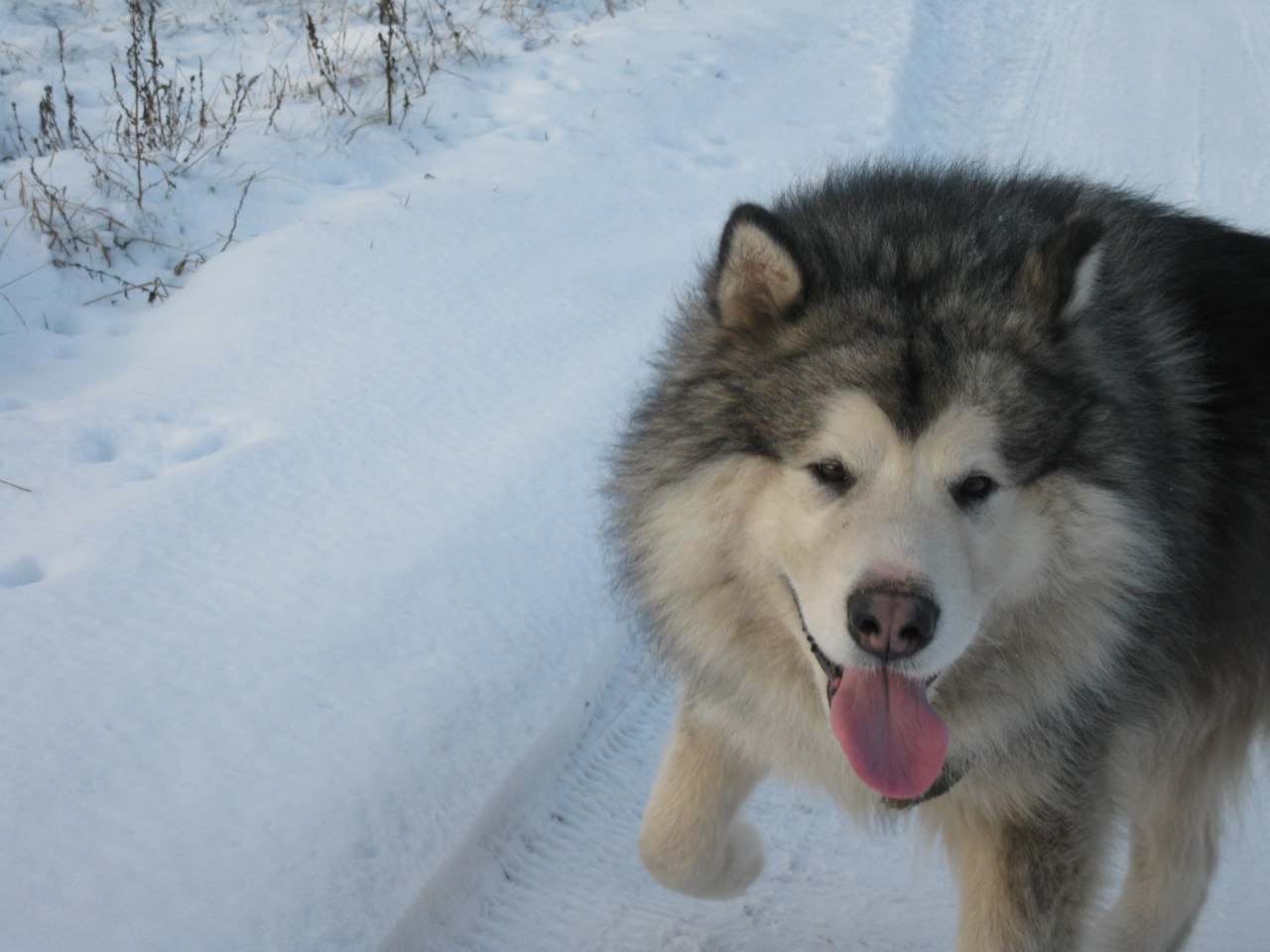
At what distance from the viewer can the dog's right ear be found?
208cm

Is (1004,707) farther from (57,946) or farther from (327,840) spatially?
(57,946)

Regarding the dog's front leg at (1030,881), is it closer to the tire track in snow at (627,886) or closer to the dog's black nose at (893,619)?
the tire track in snow at (627,886)

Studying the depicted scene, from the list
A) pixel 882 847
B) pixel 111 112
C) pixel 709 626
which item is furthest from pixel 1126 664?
pixel 111 112

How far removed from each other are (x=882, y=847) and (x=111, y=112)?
17.5 ft

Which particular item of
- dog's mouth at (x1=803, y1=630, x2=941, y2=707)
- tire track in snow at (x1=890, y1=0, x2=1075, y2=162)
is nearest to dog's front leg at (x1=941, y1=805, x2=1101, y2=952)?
dog's mouth at (x1=803, y1=630, x2=941, y2=707)

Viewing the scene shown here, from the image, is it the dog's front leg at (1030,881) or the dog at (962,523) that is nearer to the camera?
the dog at (962,523)

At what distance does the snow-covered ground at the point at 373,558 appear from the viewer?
8.04ft

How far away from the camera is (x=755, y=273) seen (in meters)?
2.15

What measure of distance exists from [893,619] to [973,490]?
0.31m

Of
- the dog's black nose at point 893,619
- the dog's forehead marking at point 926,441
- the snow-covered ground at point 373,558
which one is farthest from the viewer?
the snow-covered ground at point 373,558

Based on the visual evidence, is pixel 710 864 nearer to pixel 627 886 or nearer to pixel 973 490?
pixel 627 886

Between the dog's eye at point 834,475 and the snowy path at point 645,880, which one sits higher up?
the dog's eye at point 834,475

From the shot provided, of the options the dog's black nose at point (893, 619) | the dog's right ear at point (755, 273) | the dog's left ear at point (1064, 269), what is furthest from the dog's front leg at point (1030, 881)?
the dog's right ear at point (755, 273)

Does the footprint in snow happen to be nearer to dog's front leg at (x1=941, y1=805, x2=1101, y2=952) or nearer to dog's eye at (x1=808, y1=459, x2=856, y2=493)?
dog's eye at (x1=808, y1=459, x2=856, y2=493)
